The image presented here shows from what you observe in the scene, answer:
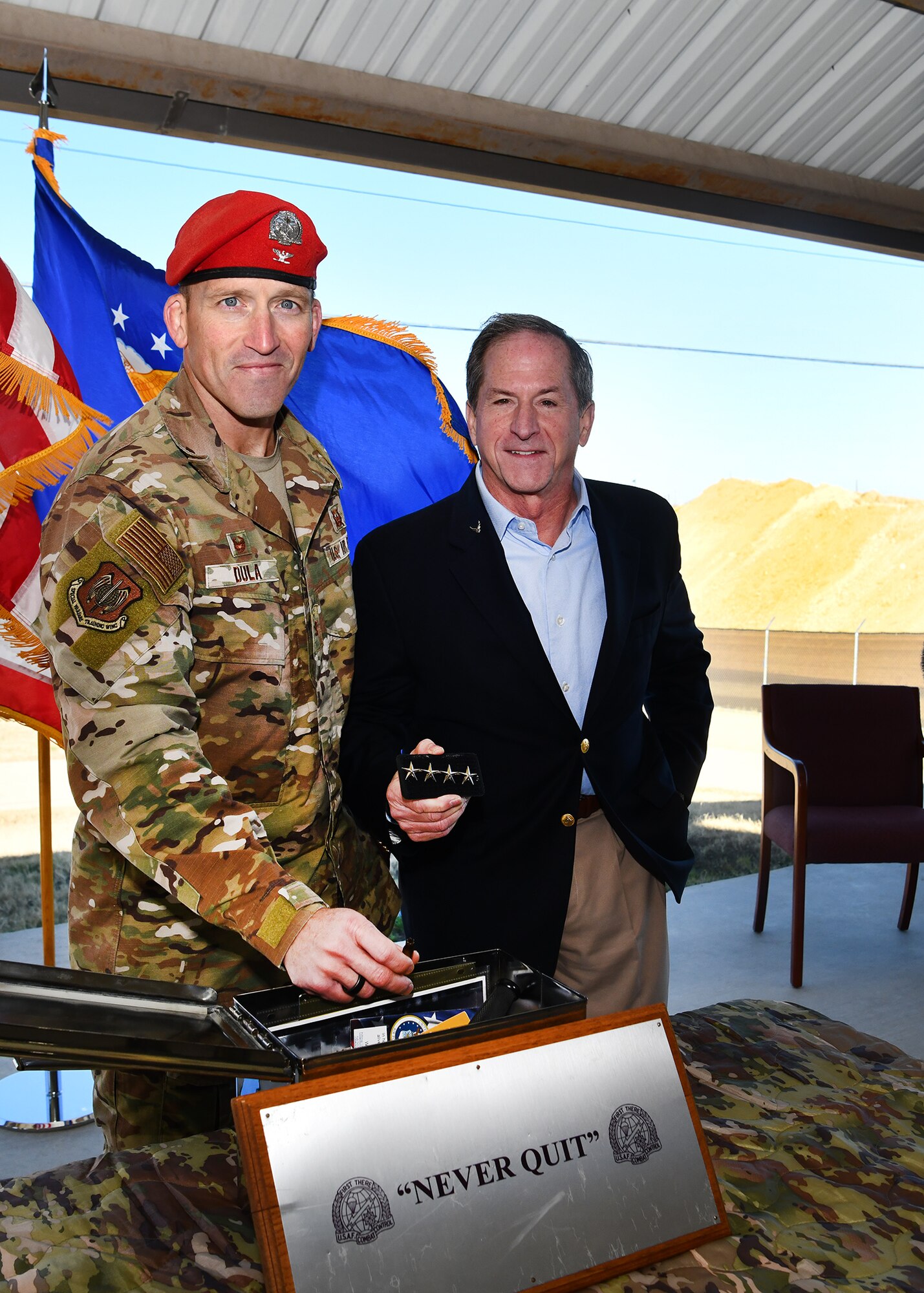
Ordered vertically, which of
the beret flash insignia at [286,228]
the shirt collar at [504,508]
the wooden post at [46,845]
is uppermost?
the beret flash insignia at [286,228]

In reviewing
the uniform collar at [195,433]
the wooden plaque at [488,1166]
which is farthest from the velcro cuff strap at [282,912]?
the uniform collar at [195,433]

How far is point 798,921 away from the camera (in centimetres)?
382

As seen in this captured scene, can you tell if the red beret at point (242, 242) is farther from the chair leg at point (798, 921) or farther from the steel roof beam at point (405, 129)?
the chair leg at point (798, 921)

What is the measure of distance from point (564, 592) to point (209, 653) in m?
0.69

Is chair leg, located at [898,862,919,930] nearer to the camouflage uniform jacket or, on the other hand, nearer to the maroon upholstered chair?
the maroon upholstered chair

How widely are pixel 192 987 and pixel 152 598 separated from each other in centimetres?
50

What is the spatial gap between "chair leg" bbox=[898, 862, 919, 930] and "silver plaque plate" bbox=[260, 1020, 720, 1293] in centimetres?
381

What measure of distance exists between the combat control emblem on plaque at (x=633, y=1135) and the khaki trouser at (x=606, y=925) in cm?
82

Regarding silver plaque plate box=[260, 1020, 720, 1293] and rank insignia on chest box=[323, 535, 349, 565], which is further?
rank insignia on chest box=[323, 535, 349, 565]

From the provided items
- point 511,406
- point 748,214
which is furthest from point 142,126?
point 748,214

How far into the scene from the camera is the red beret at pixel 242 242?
1354 mm

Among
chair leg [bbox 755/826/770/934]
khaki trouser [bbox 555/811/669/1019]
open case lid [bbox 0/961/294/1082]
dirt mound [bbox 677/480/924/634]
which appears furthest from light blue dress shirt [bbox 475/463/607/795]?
dirt mound [bbox 677/480/924/634]

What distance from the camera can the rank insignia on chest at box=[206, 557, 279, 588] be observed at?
1.35 meters

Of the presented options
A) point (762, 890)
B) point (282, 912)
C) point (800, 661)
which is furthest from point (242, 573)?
point (800, 661)
